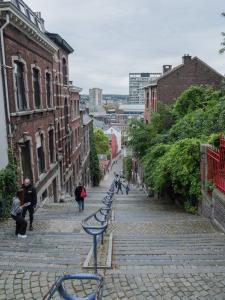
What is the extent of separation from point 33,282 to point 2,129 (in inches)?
278

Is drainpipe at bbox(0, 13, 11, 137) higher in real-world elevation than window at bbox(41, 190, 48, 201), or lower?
higher

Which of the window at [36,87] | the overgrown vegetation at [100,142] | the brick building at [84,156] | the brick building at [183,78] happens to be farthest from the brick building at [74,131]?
the overgrown vegetation at [100,142]

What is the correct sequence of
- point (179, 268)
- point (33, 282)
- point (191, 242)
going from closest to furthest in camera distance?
point (33, 282), point (179, 268), point (191, 242)

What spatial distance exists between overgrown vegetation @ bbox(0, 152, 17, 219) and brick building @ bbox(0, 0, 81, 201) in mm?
842

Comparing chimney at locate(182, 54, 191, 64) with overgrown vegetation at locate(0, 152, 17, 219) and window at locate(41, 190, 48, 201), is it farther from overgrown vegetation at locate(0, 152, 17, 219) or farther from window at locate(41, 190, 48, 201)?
overgrown vegetation at locate(0, 152, 17, 219)

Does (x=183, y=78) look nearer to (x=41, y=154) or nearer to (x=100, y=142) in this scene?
(x=41, y=154)

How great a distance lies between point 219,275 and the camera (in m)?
Result: 5.82

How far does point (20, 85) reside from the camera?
45.3 ft

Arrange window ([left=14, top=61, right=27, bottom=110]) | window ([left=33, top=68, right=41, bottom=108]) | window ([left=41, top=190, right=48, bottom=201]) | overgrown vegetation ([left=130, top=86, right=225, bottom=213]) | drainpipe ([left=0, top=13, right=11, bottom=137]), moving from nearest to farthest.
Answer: drainpipe ([left=0, top=13, right=11, bottom=137]) < overgrown vegetation ([left=130, top=86, right=225, bottom=213]) < window ([left=14, top=61, right=27, bottom=110]) < window ([left=33, top=68, right=41, bottom=108]) < window ([left=41, top=190, right=48, bottom=201])

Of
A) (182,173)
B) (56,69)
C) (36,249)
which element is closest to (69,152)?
(56,69)

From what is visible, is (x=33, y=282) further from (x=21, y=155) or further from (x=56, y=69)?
(x=56, y=69)

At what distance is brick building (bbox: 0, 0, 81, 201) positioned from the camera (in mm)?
11938

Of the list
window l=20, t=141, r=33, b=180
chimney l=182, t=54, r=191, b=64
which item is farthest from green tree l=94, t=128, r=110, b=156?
window l=20, t=141, r=33, b=180

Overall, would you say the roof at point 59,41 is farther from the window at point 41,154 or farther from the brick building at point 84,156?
the brick building at point 84,156
